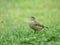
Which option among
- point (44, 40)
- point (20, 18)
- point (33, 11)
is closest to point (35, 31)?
point (44, 40)

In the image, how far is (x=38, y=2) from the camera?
59.9 ft

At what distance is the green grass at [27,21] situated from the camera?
9273mm

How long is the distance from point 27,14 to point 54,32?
5.86 metres

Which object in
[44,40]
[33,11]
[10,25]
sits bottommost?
[44,40]

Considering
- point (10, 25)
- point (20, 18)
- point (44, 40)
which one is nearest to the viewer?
point (44, 40)

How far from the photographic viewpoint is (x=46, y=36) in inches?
370

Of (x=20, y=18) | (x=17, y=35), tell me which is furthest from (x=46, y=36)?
(x=20, y=18)

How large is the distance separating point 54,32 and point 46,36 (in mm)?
488

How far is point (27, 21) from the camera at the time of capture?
13953 mm

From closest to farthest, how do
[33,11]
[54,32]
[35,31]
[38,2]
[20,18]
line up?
[54,32], [35,31], [20,18], [33,11], [38,2]

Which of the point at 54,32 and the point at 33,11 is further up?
the point at 33,11

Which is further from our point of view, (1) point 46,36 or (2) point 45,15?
(2) point 45,15

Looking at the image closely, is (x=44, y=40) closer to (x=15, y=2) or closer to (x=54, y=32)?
(x=54, y=32)

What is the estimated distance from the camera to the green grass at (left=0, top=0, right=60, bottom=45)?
9.27 metres
